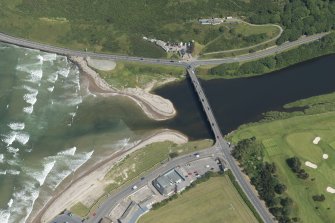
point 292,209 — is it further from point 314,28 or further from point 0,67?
point 0,67

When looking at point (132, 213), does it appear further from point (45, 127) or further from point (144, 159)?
point (45, 127)

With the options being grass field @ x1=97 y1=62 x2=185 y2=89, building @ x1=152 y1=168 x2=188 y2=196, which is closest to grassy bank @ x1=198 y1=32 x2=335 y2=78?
grass field @ x1=97 y1=62 x2=185 y2=89

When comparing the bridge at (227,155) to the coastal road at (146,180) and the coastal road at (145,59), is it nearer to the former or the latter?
the coastal road at (146,180)

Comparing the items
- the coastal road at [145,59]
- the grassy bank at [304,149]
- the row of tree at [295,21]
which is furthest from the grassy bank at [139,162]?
the row of tree at [295,21]

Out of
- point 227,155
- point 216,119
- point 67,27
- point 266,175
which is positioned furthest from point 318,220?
point 67,27

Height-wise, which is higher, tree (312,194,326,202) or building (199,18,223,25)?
building (199,18,223,25)

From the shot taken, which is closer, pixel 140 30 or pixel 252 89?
pixel 252 89

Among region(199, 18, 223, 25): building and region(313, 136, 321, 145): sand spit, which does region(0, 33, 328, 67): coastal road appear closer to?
region(199, 18, 223, 25): building

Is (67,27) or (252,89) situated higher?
(67,27)
